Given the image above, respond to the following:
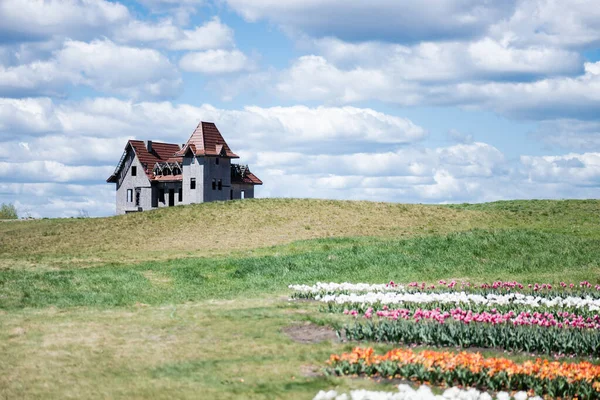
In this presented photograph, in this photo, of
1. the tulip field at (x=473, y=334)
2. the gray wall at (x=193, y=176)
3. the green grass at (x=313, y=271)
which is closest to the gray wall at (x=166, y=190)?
the gray wall at (x=193, y=176)

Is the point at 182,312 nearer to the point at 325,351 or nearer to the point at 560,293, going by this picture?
the point at 325,351

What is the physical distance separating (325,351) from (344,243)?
23159 mm

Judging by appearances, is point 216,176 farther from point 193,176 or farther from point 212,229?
point 212,229

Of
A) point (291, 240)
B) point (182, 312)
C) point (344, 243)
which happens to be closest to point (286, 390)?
point (182, 312)

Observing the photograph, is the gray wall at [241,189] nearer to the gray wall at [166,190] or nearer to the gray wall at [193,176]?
the gray wall at [193,176]

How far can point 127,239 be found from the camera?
44.2 m

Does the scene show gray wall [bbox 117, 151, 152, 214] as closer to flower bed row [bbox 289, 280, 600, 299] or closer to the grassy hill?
the grassy hill

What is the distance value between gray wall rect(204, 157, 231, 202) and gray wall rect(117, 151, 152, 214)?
27.0 feet

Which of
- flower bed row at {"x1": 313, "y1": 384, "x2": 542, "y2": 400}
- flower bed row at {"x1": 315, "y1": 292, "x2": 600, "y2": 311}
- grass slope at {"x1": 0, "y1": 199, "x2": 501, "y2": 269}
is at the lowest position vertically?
flower bed row at {"x1": 313, "y1": 384, "x2": 542, "y2": 400}

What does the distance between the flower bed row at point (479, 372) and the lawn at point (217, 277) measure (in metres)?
0.46

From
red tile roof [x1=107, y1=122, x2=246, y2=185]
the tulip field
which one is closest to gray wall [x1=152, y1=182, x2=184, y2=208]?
red tile roof [x1=107, y1=122, x2=246, y2=185]

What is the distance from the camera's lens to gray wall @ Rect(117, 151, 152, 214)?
73.1m

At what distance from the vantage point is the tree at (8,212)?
3041 inches

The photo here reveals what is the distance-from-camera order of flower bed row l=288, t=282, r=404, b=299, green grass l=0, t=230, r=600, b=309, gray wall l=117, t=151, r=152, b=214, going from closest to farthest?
flower bed row l=288, t=282, r=404, b=299 < green grass l=0, t=230, r=600, b=309 < gray wall l=117, t=151, r=152, b=214
